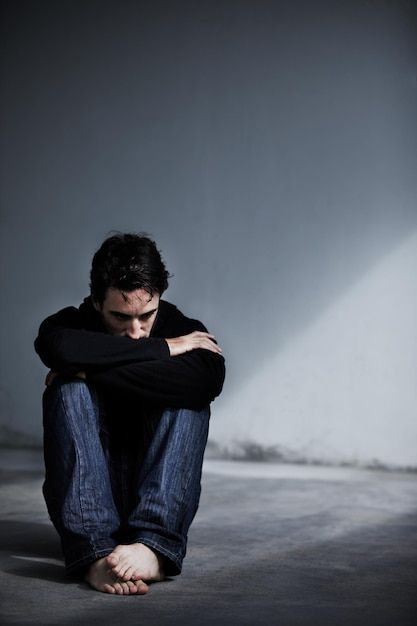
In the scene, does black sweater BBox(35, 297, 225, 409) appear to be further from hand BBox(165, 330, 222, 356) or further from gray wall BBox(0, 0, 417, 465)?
gray wall BBox(0, 0, 417, 465)

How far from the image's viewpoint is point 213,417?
470 centimetres

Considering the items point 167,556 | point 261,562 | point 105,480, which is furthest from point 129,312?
point 261,562

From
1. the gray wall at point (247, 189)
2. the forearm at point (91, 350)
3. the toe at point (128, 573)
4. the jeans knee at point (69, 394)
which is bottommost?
the toe at point (128, 573)

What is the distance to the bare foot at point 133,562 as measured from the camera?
89.4 inches

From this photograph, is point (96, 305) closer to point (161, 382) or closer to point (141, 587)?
point (161, 382)

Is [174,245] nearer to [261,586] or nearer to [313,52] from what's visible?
[313,52]

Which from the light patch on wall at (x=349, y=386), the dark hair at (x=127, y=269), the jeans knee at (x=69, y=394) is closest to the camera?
the jeans knee at (x=69, y=394)

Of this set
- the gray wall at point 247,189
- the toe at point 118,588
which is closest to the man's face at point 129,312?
the toe at point 118,588

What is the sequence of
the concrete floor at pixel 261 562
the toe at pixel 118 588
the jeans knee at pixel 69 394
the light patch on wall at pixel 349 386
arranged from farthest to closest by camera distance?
1. the light patch on wall at pixel 349 386
2. the jeans knee at pixel 69 394
3. the toe at pixel 118 588
4. the concrete floor at pixel 261 562

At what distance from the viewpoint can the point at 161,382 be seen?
243cm

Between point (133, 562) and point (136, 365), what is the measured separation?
50cm

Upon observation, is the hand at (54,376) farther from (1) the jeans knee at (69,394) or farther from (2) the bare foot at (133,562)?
(2) the bare foot at (133,562)

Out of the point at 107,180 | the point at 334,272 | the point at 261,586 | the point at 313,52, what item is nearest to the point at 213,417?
the point at 334,272

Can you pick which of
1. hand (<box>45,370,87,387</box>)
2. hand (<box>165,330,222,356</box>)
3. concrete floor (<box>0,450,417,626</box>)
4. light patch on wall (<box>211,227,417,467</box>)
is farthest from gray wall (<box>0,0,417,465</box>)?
hand (<box>45,370,87,387</box>)
